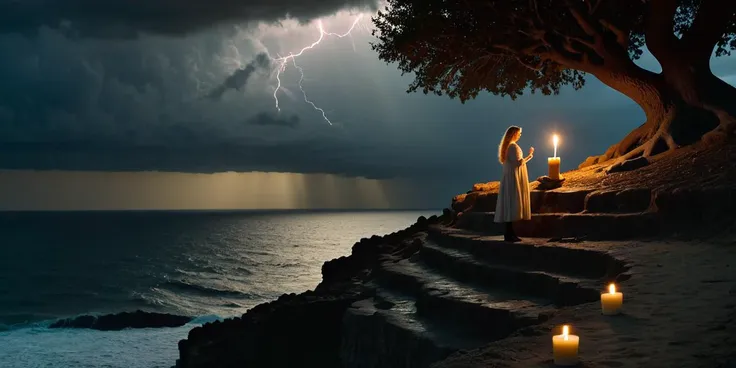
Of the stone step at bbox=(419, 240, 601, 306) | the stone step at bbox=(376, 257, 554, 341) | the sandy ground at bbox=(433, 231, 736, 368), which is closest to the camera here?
the sandy ground at bbox=(433, 231, 736, 368)

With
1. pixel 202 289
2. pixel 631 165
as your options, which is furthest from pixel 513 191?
pixel 202 289

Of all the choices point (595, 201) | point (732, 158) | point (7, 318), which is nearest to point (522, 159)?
point (595, 201)

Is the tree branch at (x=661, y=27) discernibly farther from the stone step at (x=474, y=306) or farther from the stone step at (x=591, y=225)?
the stone step at (x=474, y=306)

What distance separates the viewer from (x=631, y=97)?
840 inches

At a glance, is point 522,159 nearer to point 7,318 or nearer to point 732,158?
point 732,158

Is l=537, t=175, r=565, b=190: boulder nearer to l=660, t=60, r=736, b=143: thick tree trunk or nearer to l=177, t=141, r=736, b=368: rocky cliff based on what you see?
l=177, t=141, r=736, b=368: rocky cliff

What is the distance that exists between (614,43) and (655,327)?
50.4 feet

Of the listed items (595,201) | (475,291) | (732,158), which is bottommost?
(475,291)

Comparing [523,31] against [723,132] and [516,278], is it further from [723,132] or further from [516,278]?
[516,278]

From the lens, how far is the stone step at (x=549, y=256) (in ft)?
35.2

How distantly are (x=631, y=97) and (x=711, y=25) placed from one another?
2.88m

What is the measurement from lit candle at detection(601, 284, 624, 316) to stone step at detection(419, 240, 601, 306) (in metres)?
1.27

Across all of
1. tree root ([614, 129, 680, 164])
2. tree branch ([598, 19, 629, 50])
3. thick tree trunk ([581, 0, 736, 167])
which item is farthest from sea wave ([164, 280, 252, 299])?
tree root ([614, 129, 680, 164])

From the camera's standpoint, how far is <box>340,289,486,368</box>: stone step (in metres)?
10.0
